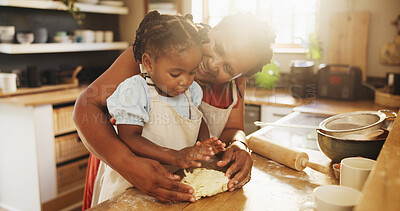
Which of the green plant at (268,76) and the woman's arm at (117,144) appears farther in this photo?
the green plant at (268,76)

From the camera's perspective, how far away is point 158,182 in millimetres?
962

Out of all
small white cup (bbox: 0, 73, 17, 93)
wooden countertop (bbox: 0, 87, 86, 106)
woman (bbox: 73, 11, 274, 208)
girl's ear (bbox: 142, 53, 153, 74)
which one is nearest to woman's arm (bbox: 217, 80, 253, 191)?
woman (bbox: 73, 11, 274, 208)

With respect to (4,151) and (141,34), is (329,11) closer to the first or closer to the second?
(141,34)

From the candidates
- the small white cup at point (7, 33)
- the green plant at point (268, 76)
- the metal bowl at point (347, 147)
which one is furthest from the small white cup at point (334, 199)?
the small white cup at point (7, 33)

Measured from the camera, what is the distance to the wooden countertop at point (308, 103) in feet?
8.46

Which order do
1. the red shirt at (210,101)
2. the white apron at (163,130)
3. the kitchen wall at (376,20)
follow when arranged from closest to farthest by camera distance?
the white apron at (163,130), the red shirt at (210,101), the kitchen wall at (376,20)

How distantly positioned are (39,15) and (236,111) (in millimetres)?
2575

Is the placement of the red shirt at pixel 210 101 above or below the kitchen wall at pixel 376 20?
below

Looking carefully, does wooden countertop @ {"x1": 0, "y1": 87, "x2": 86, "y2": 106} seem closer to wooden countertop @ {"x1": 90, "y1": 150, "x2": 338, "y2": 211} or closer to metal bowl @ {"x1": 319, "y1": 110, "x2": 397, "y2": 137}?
wooden countertop @ {"x1": 90, "y1": 150, "x2": 338, "y2": 211}

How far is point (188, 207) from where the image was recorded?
96 cm

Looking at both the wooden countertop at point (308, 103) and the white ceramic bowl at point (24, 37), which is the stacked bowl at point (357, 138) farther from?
the white ceramic bowl at point (24, 37)

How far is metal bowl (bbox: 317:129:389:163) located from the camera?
3.72 ft

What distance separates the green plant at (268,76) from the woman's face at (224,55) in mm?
2032

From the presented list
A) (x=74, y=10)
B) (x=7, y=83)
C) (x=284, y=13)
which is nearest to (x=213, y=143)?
(x=7, y=83)
